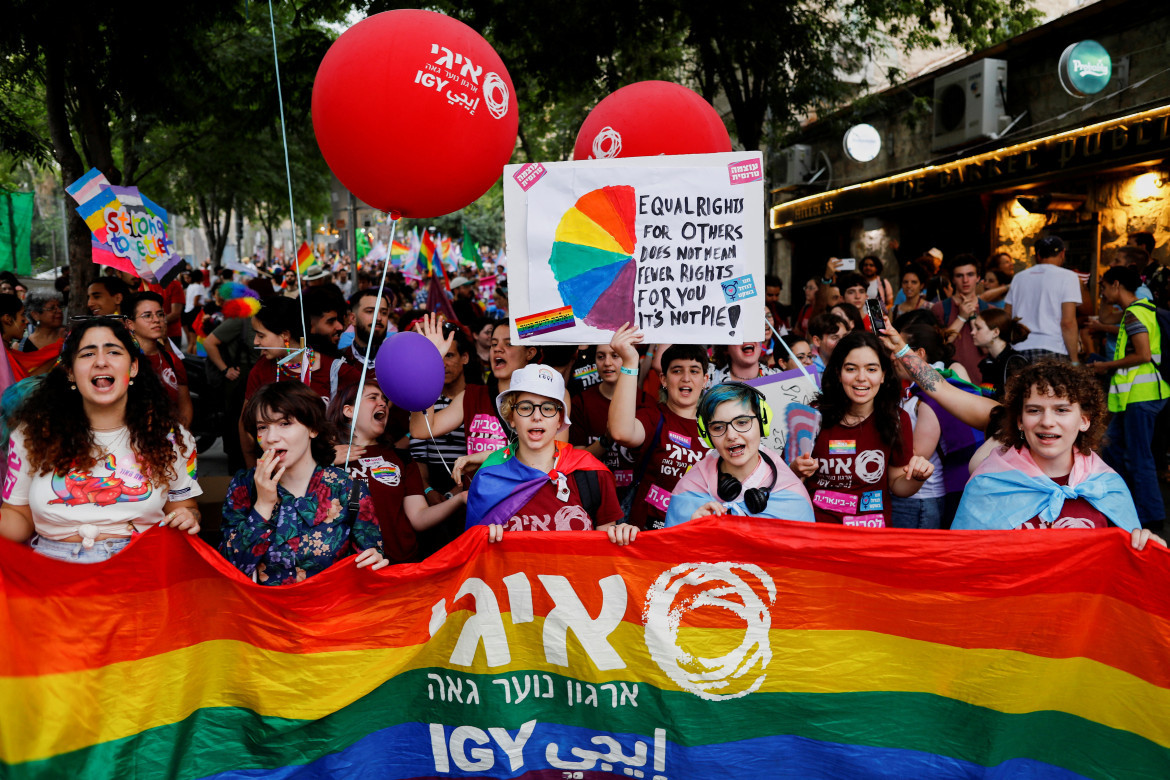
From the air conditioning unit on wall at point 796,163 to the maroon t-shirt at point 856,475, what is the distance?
51.1 feet

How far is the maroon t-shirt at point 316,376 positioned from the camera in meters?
5.02

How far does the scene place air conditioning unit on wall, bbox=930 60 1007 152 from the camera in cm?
1198

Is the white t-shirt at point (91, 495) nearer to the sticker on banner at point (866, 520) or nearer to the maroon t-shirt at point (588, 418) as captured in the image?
the maroon t-shirt at point (588, 418)

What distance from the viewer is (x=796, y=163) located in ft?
59.1

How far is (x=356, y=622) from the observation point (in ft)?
9.51

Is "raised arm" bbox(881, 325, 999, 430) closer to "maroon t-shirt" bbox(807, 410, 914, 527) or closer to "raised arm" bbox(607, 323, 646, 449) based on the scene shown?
"maroon t-shirt" bbox(807, 410, 914, 527)

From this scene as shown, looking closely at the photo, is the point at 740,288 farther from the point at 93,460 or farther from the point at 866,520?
the point at 93,460

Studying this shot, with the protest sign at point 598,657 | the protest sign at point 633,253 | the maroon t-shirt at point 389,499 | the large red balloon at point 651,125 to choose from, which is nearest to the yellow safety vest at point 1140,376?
the large red balloon at point 651,125

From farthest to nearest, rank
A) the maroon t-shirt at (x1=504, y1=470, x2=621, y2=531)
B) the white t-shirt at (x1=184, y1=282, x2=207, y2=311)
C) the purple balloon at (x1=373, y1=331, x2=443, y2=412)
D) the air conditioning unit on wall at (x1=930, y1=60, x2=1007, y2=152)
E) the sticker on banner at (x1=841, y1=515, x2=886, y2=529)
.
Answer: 1. the white t-shirt at (x1=184, y1=282, x2=207, y2=311)
2. the air conditioning unit on wall at (x1=930, y1=60, x2=1007, y2=152)
3. the purple balloon at (x1=373, y1=331, x2=443, y2=412)
4. the sticker on banner at (x1=841, y1=515, x2=886, y2=529)
5. the maroon t-shirt at (x1=504, y1=470, x2=621, y2=531)

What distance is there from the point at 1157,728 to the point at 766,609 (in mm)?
1175

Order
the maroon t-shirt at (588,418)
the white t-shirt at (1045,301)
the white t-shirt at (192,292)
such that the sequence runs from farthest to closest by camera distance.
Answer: the white t-shirt at (192,292) < the white t-shirt at (1045,301) < the maroon t-shirt at (588,418)

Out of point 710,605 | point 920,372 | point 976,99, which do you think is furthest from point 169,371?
point 976,99

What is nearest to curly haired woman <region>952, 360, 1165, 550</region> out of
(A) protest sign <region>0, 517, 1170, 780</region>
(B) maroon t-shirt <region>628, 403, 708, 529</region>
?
(A) protest sign <region>0, 517, 1170, 780</region>

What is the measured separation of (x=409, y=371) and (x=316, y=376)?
6.74 ft
